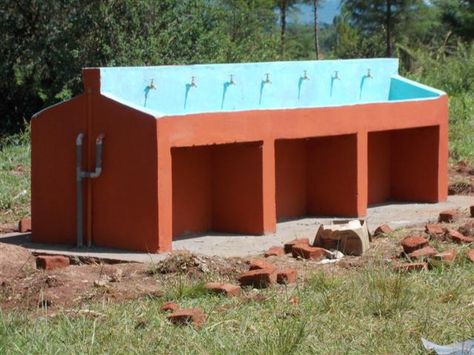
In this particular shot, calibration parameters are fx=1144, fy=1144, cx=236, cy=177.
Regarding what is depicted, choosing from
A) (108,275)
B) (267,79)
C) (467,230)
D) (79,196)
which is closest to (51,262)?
(108,275)

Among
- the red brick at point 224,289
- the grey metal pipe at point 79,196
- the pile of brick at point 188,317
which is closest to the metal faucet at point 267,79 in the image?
the grey metal pipe at point 79,196

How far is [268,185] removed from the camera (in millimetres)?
10977

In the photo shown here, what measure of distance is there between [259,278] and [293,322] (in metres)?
1.80

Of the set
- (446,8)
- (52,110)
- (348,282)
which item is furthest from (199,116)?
(446,8)

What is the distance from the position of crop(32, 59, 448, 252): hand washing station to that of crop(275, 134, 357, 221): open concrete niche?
0.01 metres

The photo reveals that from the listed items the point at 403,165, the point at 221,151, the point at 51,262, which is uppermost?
the point at 221,151

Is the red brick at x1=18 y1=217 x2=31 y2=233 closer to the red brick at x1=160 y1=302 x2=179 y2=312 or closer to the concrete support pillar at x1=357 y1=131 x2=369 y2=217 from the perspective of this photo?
the concrete support pillar at x1=357 y1=131 x2=369 y2=217

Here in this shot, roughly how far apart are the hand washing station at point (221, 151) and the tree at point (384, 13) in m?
31.2

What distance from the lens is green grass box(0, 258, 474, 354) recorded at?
6.01 m

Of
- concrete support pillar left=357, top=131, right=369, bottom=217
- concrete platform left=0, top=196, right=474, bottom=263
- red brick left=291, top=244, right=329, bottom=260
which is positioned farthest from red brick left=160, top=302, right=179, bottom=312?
concrete support pillar left=357, top=131, right=369, bottom=217

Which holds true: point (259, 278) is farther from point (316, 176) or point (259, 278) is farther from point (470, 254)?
point (316, 176)

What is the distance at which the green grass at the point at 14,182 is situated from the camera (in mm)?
12578

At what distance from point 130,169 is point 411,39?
3680 cm

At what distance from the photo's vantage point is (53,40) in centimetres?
1823
